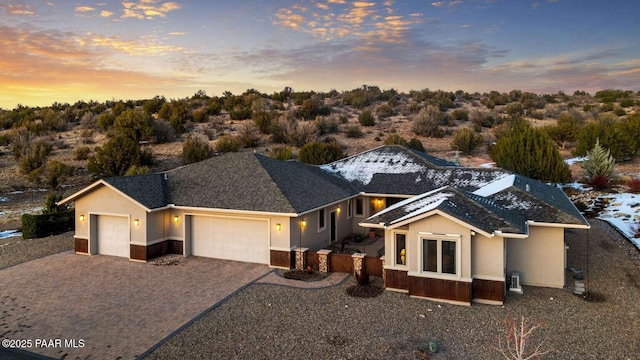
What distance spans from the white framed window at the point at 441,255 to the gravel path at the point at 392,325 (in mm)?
960

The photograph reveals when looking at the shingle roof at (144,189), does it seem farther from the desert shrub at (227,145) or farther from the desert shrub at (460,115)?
the desert shrub at (460,115)

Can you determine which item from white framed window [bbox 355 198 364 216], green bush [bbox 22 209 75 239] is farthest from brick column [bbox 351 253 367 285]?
green bush [bbox 22 209 75 239]

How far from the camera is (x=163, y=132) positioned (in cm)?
4050

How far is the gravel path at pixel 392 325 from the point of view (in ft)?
27.5

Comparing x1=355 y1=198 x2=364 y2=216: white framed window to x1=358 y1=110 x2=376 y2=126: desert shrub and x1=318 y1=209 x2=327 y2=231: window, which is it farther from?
x1=358 y1=110 x2=376 y2=126: desert shrub

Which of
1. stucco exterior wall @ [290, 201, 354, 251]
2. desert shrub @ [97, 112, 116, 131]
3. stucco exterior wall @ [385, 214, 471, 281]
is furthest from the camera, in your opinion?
desert shrub @ [97, 112, 116, 131]

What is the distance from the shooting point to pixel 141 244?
15305mm

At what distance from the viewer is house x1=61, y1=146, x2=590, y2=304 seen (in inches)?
434

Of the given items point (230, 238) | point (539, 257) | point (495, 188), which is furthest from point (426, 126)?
point (230, 238)

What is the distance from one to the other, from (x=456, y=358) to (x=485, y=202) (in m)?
6.32

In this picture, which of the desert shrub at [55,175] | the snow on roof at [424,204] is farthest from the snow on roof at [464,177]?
the desert shrub at [55,175]

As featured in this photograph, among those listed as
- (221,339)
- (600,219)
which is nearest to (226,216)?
(221,339)

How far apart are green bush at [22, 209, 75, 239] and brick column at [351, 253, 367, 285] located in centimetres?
1604

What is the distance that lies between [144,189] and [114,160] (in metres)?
18.1
